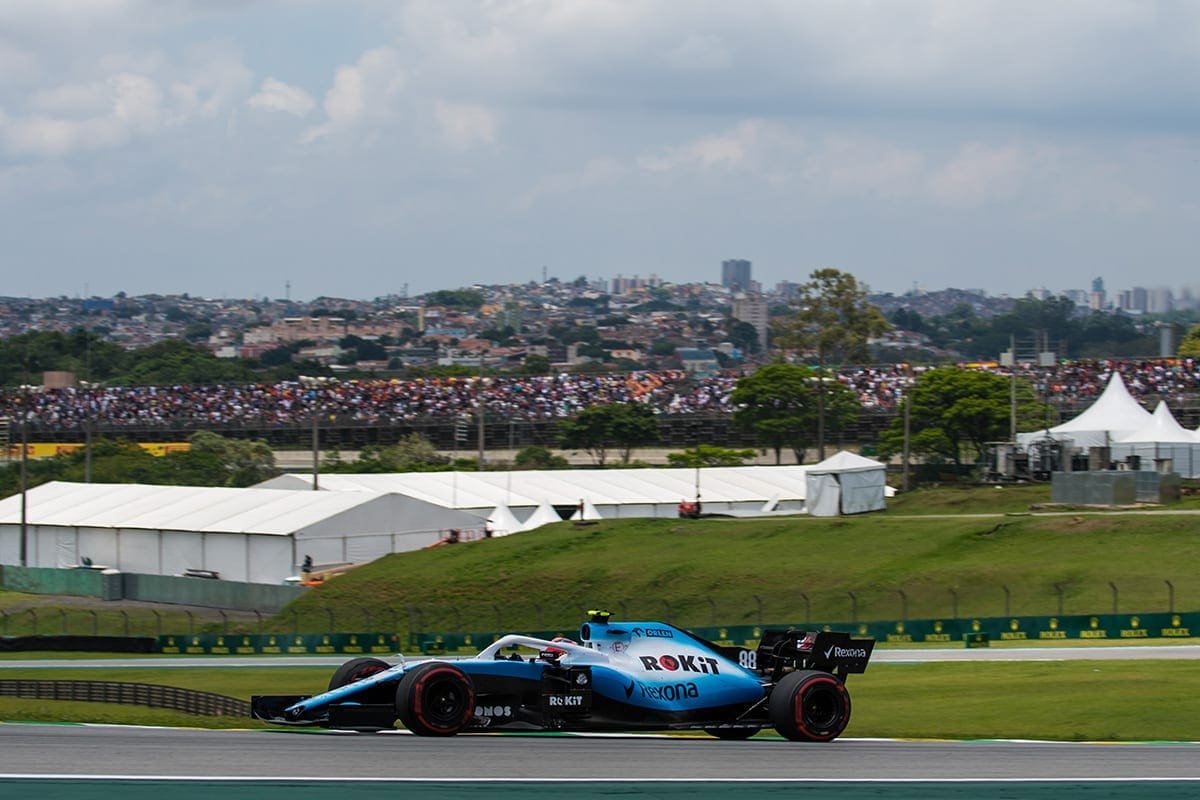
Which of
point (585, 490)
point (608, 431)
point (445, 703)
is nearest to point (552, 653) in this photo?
point (445, 703)

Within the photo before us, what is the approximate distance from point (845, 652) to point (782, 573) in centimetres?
3158

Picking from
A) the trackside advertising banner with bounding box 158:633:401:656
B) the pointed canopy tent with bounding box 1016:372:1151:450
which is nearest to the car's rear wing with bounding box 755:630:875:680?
the trackside advertising banner with bounding box 158:633:401:656

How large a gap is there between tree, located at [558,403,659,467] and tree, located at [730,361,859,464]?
6.38 metres

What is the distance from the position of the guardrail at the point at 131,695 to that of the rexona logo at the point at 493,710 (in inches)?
338

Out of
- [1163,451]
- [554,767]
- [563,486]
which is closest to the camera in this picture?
[554,767]

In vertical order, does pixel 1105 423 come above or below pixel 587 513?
above

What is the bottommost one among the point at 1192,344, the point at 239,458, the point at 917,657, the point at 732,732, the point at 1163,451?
the point at 917,657

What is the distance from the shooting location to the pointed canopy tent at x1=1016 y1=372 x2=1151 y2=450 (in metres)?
69.3

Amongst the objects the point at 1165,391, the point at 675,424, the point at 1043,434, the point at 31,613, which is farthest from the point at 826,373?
the point at 31,613

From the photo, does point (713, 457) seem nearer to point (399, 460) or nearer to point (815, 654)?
point (399, 460)

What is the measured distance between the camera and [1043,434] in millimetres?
71625

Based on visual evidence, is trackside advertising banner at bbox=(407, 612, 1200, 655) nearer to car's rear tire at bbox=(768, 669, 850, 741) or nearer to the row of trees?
car's rear tire at bbox=(768, 669, 850, 741)

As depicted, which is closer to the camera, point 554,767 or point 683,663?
point 554,767

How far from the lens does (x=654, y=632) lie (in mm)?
20234
